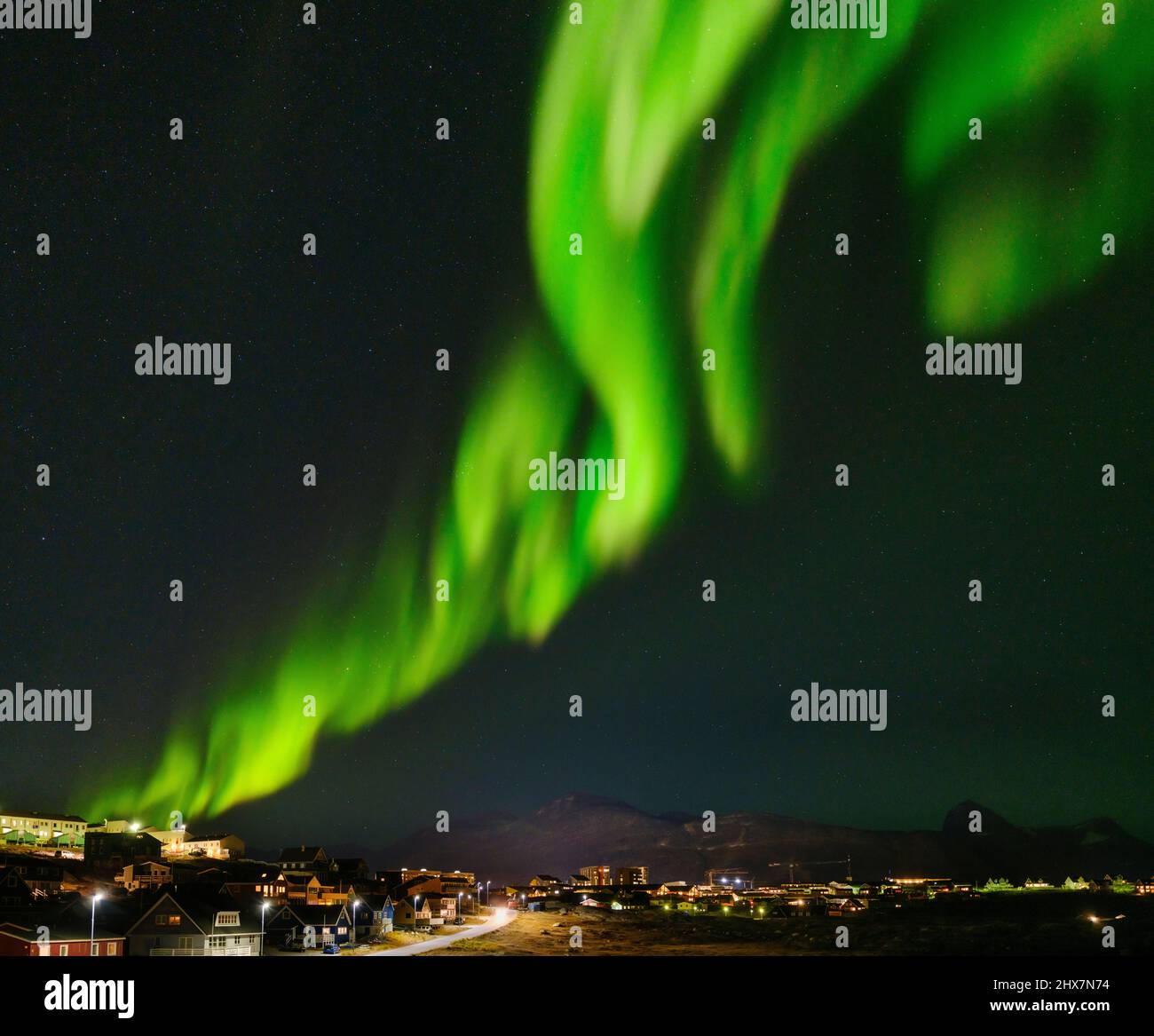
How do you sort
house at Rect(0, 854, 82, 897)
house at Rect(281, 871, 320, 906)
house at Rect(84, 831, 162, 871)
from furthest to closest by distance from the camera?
1. house at Rect(84, 831, 162, 871)
2. house at Rect(281, 871, 320, 906)
3. house at Rect(0, 854, 82, 897)

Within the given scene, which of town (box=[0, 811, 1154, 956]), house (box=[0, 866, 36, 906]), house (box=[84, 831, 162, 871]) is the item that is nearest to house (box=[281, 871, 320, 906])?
town (box=[0, 811, 1154, 956])

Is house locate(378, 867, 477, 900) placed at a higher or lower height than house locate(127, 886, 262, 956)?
lower

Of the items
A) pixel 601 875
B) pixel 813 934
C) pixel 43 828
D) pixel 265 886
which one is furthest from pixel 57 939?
pixel 601 875

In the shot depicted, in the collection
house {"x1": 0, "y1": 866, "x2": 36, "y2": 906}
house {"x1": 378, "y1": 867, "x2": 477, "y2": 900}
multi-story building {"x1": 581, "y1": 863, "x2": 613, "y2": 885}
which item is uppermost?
house {"x1": 0, "y1": 866, "x2": 36, "y2": 906}

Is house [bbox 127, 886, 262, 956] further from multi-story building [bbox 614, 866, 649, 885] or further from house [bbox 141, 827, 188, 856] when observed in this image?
multi-story building [bbox 614, 866, 649, 885]

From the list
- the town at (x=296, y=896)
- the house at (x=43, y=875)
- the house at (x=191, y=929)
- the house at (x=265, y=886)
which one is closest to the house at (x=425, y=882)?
the town at (x=296, y=896)

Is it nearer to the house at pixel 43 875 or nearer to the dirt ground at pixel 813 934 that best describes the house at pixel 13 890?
A: the house at pixel 43 875
